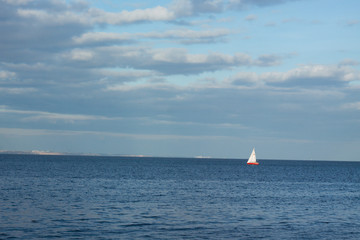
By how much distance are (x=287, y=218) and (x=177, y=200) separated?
20323 millimetres

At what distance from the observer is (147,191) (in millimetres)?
81500

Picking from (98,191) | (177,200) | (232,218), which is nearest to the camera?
(232,218)

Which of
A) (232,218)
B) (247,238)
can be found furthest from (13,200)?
(247,238)

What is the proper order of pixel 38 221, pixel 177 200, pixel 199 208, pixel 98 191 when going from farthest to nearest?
pixel 98 191 < pixel 177 200 < pixel 199 208 < pixel 38 221

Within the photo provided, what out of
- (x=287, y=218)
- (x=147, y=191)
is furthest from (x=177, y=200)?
(x=287, y=218)

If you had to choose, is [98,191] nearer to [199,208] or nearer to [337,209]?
[199,208]

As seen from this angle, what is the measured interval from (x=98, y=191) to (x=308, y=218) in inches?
1580

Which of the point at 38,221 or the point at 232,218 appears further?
the point at 232,218

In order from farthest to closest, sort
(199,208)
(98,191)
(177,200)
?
(98,191)
(177,200)
(199,208)

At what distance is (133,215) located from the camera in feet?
171

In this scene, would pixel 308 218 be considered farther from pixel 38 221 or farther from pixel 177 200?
pixel 38 221

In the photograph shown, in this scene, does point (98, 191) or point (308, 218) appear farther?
point (98, 191)

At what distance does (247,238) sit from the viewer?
40.5 meters

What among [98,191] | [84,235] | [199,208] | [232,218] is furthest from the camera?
[98,191]
